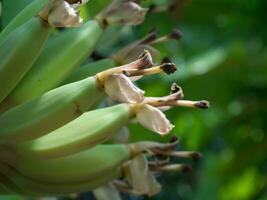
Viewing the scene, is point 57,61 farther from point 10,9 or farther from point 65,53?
point 10,9

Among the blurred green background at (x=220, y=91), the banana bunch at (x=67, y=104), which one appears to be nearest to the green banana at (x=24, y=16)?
the banana bunch at (x=67, y=104)

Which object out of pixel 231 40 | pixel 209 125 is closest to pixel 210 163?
pixel 209 125

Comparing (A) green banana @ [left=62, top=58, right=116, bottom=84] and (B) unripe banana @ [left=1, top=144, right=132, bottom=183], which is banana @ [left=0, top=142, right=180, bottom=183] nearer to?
(B) unripe banana @ [left=1, top=144, right=132, bottom=183]

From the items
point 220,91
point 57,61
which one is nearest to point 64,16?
point 57,61

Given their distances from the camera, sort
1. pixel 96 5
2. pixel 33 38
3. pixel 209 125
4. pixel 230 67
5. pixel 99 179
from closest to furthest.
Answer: pixel 33 38 → pixel 99 179 → pixel 96 5 → pixel 230 67 → pixel 209 125

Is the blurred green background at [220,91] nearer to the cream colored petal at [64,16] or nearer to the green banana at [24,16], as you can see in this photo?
the green banana at [24,16]

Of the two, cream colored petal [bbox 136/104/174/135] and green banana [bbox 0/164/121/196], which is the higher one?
cream colored petal [bbox 136/104/174/135]

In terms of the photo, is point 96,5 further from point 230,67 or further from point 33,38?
point 230,67

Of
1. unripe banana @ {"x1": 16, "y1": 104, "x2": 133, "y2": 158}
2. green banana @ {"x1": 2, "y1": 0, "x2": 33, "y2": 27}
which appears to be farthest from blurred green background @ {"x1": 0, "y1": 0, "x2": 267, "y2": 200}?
unripe banana @ {"x1": 16, "y1": 104, "x2": 133, "y2": 158}

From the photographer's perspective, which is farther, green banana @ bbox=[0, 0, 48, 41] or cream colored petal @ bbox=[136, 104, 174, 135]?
green banana @ bbox=[0, 0, 48, 41]
